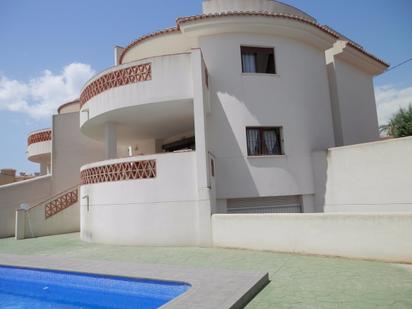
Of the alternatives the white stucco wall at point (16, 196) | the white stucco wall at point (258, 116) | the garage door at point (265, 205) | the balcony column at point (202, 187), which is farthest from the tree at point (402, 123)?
the white stucco wall at point (16, 196)

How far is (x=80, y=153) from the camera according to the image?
21.4 m

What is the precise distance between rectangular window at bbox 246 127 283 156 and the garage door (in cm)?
199

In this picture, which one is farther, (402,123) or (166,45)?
(402,123)

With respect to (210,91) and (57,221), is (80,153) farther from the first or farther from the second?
(210,91)

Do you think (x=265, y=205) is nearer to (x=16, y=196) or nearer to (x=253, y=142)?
(x=253, y=142)

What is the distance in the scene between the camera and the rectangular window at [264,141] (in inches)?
545

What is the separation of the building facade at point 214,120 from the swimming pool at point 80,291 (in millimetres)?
3962

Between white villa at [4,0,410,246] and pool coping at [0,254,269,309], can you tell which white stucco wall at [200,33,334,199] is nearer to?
white villa at [4,0,410,246]

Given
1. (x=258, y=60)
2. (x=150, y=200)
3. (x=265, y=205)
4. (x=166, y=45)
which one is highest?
(x=166, y=45)

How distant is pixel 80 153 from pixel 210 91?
11.7 metres

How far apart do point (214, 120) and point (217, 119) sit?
0.13 metres

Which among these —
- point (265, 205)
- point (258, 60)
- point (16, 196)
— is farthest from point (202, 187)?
point (16, 196)

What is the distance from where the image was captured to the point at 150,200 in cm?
1213

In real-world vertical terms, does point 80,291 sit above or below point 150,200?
below
